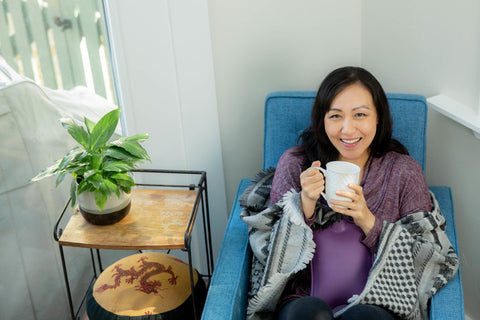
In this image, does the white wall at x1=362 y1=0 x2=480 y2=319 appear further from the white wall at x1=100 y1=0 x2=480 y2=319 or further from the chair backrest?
the chair backrest

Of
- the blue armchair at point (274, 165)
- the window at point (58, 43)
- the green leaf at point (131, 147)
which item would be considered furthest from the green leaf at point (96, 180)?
the window at point (58, 43)

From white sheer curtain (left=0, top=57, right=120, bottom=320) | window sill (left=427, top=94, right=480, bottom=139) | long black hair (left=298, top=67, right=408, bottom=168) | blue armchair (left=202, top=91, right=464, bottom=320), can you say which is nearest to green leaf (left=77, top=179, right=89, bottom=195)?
white sheer curtain (left=0, top=57, right=120, bottom=320)

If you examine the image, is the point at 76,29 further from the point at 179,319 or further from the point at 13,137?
the point at 179,319

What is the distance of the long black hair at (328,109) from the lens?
137 centimetres

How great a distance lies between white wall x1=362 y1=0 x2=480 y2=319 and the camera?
4.62ft

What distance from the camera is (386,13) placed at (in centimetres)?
168

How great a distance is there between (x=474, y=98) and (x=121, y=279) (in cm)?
123

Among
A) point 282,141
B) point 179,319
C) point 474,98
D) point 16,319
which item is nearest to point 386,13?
point 474,98

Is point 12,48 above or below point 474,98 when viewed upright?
above

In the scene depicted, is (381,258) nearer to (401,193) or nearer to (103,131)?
(401,193)

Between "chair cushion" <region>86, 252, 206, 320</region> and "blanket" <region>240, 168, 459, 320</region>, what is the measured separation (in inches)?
9.5

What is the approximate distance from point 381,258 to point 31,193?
1.20 m

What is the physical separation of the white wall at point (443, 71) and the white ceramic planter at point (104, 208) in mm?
1065

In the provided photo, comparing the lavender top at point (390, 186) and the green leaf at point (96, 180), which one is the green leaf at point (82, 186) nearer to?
the green leaf at point (96, 180)
